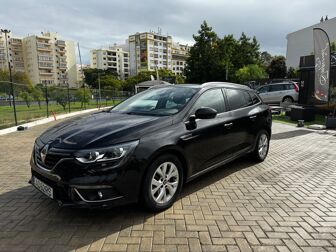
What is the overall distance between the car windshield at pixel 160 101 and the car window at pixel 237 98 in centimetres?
80

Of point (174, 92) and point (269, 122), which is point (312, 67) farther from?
point (174, 92)

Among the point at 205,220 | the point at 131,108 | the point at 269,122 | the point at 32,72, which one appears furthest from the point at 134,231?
the point at 32,72

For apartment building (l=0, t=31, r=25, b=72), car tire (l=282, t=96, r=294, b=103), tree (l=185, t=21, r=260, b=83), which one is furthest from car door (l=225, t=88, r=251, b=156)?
apartment building (l=0, t=31, r=25, b=72)

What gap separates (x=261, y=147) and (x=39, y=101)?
1433 centimetres

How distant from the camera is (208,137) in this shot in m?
3.84

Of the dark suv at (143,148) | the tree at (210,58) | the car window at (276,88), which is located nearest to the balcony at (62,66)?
the tree at (210,58)

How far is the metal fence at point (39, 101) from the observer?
1095 centimetres

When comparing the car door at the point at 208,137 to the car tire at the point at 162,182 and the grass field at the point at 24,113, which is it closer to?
the car tire at the point at 162,182

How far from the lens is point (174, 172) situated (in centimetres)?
343

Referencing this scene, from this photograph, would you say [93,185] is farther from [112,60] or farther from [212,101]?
[112,60]

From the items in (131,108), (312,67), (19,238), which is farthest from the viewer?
(312,67)

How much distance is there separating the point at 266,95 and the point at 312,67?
15.4 feet

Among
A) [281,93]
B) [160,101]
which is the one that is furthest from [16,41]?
[160,101]

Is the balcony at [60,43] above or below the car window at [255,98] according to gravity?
above
